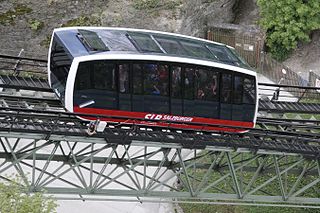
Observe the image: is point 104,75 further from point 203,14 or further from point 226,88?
point 203,14

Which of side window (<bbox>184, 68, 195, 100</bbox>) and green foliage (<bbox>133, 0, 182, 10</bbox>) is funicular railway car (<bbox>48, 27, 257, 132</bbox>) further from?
green foliage (<bbox>133, 0, 182, 10</bbox>)

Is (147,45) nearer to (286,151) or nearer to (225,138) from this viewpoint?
(225,138)

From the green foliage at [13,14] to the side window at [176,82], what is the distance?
13983 millimetres

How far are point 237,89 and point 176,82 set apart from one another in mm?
2160

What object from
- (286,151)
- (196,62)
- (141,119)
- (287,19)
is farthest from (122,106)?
(287,19)

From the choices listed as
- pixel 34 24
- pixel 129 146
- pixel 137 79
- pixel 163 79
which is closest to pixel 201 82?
pixel 163 79

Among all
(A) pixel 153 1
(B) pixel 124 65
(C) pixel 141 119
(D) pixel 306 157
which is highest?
(A) pixel 153 1

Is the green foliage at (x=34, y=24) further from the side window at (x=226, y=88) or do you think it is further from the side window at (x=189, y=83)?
the side window at (x=226, y=88)

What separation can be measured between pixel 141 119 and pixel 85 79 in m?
2.21

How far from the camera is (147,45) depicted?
72.4 ft

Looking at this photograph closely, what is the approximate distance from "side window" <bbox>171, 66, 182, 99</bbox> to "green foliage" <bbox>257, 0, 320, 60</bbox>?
1652 cm

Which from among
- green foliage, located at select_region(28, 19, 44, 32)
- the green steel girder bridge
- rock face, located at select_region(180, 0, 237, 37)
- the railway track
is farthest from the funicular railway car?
rock face, located at select_region(180, 0, 237, 37)

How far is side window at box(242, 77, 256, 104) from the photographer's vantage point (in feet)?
73.6

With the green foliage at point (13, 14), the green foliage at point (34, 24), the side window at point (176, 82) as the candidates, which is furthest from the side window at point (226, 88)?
the green foliage at point (13, 14)
